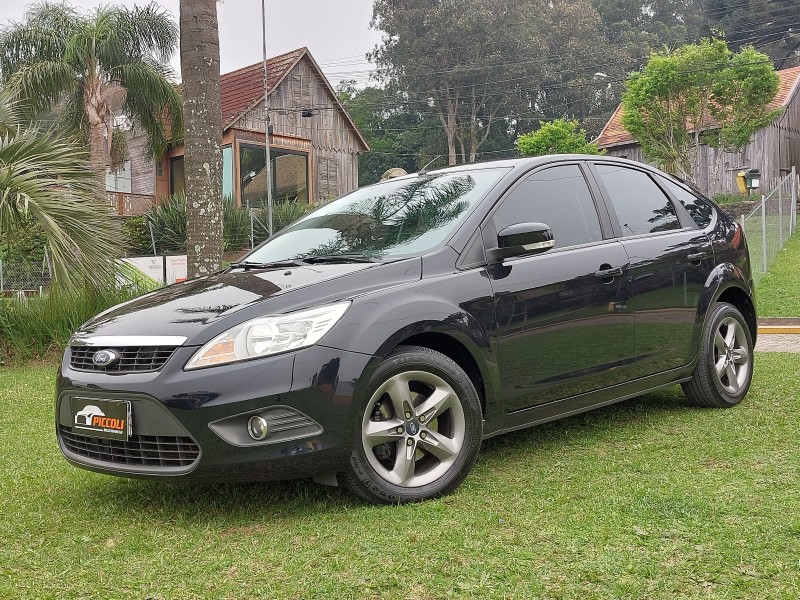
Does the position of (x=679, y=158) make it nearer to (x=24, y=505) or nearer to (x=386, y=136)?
(x=24, y=505)

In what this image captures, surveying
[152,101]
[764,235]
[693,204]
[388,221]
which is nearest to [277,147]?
[152,101]

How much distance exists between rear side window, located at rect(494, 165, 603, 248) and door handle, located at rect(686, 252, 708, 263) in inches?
30.0

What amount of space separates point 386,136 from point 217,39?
167 feet

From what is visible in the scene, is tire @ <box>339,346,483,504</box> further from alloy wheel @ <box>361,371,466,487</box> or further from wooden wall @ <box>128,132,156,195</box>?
wooden wall @ <box>128,132,156,195</box>

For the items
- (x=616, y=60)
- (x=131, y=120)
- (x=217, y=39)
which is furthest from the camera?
(x=616, y=60)

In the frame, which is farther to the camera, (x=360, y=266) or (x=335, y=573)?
(x=360, y=266)

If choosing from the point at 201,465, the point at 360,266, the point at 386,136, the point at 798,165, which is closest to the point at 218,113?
the point at 360,266

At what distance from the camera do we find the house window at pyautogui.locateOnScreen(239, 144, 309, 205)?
24.7 metres

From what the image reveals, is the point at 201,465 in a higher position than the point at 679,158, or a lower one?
lower

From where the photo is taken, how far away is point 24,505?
161 inches

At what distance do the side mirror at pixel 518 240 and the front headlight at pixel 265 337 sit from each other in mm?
1014

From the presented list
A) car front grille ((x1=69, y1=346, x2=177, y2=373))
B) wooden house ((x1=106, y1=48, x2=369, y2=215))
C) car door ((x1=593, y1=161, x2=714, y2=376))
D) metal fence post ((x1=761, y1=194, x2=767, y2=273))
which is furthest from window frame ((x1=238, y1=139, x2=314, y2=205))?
car front grille ((x1=69, y1=346, x2=177, y2=373))

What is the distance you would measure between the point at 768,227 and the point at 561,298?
1476cm

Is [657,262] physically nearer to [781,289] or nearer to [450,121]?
[781,289]
